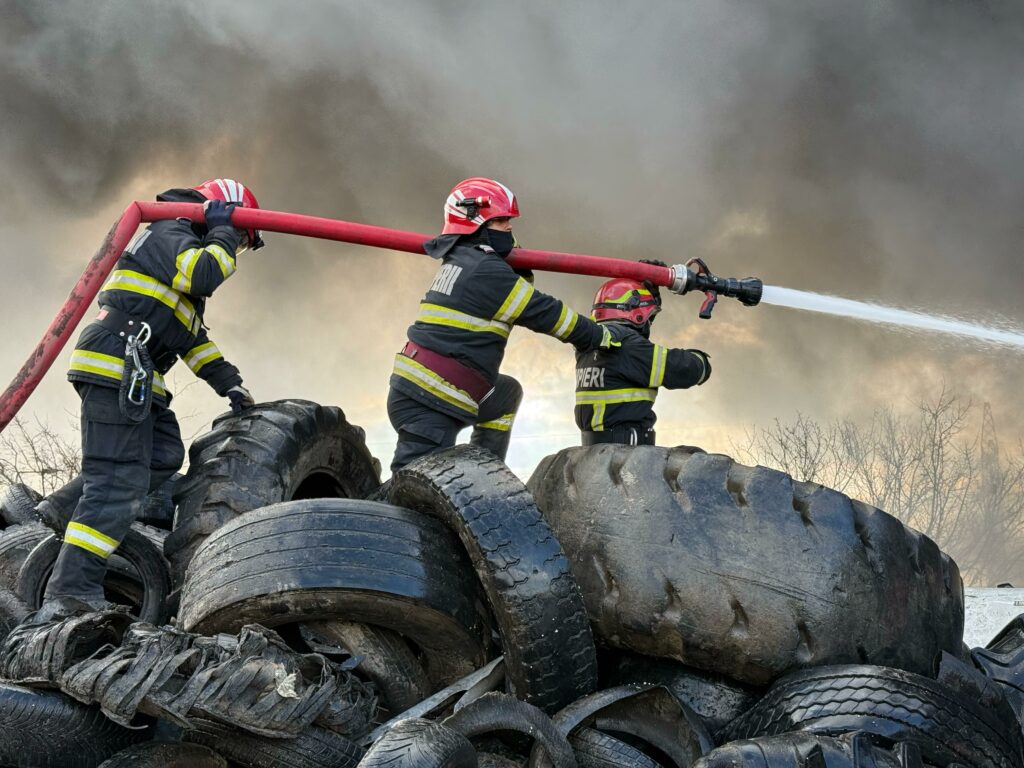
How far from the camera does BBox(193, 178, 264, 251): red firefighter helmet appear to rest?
16.1 ft

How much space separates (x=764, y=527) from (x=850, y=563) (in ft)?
0.91

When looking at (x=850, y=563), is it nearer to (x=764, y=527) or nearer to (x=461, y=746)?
(x=764, y=527)

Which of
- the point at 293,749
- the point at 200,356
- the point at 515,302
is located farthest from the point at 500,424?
the point at 293,749

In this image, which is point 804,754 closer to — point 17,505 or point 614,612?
point 614,612

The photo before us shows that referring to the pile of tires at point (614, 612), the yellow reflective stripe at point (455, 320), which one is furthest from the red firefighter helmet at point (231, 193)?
the pile of tires at point (614, 612)

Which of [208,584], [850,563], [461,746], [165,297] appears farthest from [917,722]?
[165,297]

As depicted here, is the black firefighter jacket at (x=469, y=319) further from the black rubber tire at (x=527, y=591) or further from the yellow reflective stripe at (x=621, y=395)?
the black rubber tire at (x=527, y=591)

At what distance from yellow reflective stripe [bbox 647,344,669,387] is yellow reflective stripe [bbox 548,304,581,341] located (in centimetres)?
91

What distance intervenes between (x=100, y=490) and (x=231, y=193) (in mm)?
1684

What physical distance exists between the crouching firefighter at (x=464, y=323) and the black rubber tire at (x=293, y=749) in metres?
1.73

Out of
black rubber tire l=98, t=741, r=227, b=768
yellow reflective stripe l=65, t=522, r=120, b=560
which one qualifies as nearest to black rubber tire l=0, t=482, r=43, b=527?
yellow reflective stripe l=65, t=522, r=120, b=560

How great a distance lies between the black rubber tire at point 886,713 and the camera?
260 cm

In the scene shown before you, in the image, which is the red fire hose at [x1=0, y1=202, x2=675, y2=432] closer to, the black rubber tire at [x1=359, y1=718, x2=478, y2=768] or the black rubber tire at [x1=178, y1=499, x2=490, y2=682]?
the black rubber tire at [x1=178, y1=499, x2=490, y2=682]

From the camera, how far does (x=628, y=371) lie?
527 cm
